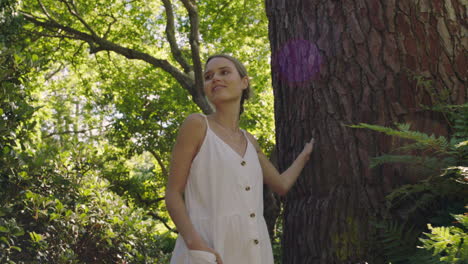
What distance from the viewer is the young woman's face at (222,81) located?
3.16 meters

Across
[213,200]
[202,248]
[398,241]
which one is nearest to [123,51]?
[213,200]

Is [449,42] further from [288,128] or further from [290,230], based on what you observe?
[290,230]

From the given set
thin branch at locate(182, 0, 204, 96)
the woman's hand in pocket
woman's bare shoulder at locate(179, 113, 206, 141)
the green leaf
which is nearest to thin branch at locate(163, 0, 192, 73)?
thin branch at locate(182, 0, 204, 96)

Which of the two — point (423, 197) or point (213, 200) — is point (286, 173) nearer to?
point (213, 200)

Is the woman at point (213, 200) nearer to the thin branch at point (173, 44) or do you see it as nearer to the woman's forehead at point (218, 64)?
the woman's forehead at point (218, 64)

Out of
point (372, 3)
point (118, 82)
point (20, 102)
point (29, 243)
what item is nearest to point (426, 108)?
point (372, 3)

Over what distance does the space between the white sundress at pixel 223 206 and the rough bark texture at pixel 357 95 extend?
410mm

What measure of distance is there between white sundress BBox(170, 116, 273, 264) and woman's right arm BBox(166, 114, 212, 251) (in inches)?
1.6

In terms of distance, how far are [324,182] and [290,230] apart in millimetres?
411

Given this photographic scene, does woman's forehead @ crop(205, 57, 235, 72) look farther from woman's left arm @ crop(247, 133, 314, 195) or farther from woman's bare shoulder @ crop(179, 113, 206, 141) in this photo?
woman's left arm @ crop(247, 133, 314, 195)

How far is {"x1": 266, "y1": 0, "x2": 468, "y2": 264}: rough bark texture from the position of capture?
294 centimetres

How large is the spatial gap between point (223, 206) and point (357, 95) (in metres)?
0.97

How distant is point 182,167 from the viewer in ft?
9.62

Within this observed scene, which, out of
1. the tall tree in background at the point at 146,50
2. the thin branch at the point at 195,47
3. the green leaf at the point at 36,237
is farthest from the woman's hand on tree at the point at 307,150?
the tall tree in background at the point at 146,50
